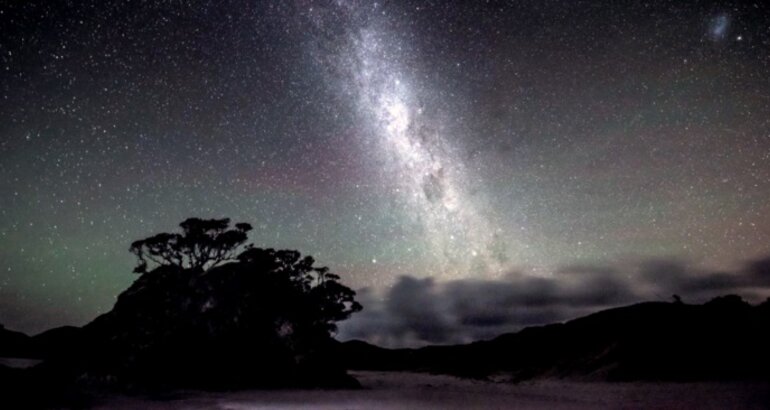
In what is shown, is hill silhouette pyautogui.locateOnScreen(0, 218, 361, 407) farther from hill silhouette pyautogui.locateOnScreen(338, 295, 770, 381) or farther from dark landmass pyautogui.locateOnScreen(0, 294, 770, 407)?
hill silhouette pyautogui.locateOnScreen(338, 295, 770, 381)

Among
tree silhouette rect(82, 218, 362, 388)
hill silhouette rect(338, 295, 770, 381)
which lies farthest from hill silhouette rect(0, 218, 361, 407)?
hill silhouette rect(338, 295, 770, 381)

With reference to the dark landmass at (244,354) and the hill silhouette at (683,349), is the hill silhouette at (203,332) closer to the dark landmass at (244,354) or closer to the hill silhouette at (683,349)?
the dark landmass at (244,354)

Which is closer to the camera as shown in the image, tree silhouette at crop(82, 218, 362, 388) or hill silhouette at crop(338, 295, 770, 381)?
tree silhouette at crop(82, 218, 362, 388)

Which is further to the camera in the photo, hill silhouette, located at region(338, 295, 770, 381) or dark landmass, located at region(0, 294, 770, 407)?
hill silhouette, located at region(338, 295, 770, 381)

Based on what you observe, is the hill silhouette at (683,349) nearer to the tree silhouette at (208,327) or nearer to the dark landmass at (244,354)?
the dark landmass at (244,354)

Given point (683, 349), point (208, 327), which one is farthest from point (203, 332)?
point (683, 349)

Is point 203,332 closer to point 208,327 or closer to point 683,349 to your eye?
point 208,327

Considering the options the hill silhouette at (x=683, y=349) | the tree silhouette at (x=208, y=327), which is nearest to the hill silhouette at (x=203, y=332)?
the tree silhouette at (x=208, y=327)

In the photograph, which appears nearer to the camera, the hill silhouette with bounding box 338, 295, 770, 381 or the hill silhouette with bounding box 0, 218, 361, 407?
the hill silhouette with bounding box 0, 218, 361, 407

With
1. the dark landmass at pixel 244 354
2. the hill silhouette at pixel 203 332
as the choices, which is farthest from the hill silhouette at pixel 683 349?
the hill silhouette at pixel 203 332

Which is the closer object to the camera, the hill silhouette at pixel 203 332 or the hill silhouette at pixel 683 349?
the hill silhouette at pixel 203 332

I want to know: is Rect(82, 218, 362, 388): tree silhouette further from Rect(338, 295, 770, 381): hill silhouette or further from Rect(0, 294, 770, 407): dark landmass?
Rect(338, 295, 770, 381): hill silhouette

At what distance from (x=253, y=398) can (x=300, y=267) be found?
795 inches

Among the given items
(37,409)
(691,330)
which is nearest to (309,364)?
(37,409)
